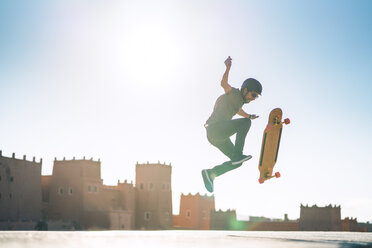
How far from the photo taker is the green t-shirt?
264 inches

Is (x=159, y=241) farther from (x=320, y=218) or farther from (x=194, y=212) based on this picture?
(x=194, y=212)

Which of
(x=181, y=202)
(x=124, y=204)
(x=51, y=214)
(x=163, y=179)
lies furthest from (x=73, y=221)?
(x=181, y=202)

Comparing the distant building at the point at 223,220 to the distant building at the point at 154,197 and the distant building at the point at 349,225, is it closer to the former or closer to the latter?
the distant building at the point at 154,197

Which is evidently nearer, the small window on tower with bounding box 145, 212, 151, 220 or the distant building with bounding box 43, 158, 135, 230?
the distant building with bounding box 43, 158, 135, 230

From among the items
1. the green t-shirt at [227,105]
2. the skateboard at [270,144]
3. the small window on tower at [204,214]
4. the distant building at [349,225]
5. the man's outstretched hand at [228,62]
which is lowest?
the distant building at [349,225]

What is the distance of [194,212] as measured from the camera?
68625 mm

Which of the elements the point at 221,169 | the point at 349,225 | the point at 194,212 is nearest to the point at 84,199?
the point at 194,212

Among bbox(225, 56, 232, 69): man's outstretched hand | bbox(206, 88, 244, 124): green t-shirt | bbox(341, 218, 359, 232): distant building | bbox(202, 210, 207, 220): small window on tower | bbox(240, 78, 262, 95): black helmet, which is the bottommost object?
bbox(341, 218, 359, 232): distant building

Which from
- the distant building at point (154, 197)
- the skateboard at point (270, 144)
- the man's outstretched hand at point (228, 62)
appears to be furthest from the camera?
the distant building at point (154, 197)

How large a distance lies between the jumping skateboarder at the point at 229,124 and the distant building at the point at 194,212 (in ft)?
203

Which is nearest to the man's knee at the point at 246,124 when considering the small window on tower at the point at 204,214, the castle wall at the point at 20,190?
the castle wall at the point at 20,190

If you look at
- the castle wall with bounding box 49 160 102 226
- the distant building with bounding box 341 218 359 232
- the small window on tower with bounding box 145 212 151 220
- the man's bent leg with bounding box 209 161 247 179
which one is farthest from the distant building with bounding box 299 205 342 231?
the man's bent leg with bounding box 209 161 247 179

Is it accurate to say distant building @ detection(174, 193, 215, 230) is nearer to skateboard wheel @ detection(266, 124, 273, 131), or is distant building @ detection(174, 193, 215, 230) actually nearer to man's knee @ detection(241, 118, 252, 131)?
skateboard wheel @ detection(266, 124, 273, 131)

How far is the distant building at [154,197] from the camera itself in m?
63.7
